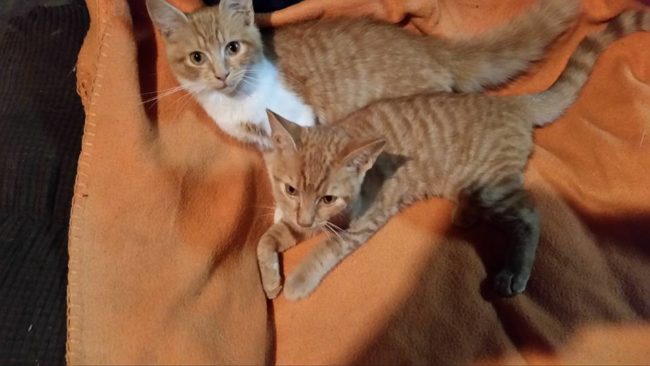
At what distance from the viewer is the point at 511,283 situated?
4.50 feet

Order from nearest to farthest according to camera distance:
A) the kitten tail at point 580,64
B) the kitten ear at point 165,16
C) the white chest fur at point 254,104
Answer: the kitten ear at point 165,16 < the white chest fur at point 254,104 < the kitten tail at point 580,64

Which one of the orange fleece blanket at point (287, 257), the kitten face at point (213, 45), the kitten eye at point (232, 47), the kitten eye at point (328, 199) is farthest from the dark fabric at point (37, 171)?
the kitten eye at point (328, 199)

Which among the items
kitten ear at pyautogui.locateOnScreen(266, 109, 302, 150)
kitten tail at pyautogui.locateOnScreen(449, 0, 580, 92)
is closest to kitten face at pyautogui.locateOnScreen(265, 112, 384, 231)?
kitten ear at pyautogui.locateOnScreen(266, 109, 302, 150)

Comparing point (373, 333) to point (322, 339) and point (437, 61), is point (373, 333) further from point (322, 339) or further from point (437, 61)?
point (437, 61)

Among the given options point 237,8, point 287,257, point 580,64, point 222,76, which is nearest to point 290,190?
point 287,257

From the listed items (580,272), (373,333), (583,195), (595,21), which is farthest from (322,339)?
(595,21)

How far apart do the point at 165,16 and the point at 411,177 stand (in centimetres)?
77

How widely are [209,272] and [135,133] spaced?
40cm

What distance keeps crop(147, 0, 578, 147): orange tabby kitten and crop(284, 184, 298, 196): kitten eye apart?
8.2 inches

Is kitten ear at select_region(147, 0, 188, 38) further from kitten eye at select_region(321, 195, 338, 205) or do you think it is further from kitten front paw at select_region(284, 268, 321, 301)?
kitten front paw at select_region(284, 268, 321, 301)

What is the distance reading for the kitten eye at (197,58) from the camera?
143 cm

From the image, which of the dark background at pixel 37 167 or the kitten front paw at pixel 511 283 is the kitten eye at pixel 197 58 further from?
the kitten front paw at pixel 511 283

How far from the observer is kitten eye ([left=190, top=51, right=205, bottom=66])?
1.43 m

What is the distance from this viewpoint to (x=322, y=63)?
1.60 m
